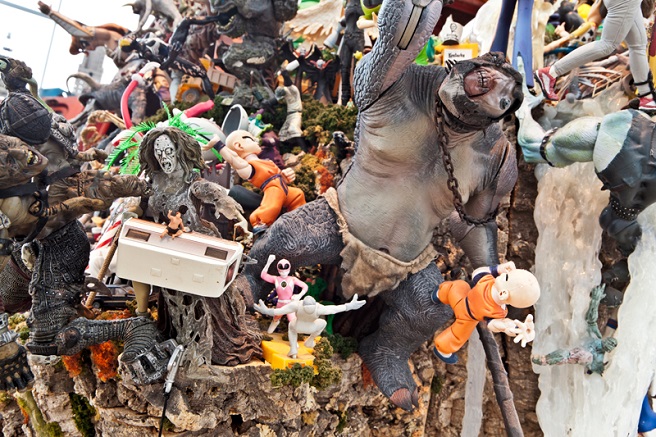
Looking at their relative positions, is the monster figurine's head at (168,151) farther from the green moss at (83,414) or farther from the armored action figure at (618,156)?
the armored action figure at (618,156)

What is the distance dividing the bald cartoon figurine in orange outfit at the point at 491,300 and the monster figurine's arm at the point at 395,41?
1.02 metres

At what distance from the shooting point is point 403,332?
9.37 ft

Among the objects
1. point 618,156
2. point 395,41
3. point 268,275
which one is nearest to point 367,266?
point 268,275

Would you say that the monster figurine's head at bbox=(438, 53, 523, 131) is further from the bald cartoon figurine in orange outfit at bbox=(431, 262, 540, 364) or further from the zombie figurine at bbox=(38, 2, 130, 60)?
the zombie figurine at bbox=(38, 2, 130, 60)

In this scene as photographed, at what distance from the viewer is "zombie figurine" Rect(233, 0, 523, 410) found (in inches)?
89.9

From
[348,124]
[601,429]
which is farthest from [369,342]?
[348,124]

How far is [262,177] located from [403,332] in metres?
1.39

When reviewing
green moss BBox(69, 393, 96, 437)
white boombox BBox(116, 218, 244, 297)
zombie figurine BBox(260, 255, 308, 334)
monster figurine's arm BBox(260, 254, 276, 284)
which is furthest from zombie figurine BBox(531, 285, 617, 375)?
green moss BBox(69, 393, 96, 437)

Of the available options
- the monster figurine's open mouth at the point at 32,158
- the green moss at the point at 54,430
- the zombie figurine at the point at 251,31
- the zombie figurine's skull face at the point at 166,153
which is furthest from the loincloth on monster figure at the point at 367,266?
the zombie figurine at the point at 251,31

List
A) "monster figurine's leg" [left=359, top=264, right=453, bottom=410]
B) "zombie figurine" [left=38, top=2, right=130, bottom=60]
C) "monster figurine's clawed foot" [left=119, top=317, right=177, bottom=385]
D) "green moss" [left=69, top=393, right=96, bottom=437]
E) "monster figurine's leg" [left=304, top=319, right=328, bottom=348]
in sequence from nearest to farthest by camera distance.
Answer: "monster figurine's clawed foot" [left=119, top=317, right=177, bottom=385] < "monster figurine's leg" [left=304, top=319, right=328, bottom=348] < "green moss" [left=69, top=393, right=96, bottom=437] < "monster figurine's leg" [left=359, top=264, right=453, bottom=410] < "zombie figurine" [left=38, top=2, right=130, bottom=60]

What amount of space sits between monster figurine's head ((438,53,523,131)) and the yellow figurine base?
1.38 meters

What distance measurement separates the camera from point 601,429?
118 inches

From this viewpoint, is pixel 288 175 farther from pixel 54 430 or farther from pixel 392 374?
pixel 54 430

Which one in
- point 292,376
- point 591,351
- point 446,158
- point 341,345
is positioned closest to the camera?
point 292,376
